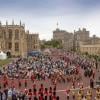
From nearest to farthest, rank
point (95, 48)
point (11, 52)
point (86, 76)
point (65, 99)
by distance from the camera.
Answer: point (65, 99) → point (86, 76) → point (11, 52) → point (95, 48)

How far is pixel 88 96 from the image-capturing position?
25.8 meters

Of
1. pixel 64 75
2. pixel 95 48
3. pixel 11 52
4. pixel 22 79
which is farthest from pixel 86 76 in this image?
pixel 95 48

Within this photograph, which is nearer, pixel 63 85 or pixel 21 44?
pixel 63 85

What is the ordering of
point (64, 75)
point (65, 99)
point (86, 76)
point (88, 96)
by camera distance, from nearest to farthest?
point (88, 96), point (65, 99), point (64, 75), point (86, 76)

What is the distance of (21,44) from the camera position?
9656 cm

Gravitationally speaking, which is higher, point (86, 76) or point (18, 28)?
point (18, 28)

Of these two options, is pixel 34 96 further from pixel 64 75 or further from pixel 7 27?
pixel 7 27

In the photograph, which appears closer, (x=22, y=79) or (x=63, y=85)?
(x=63, y=85)

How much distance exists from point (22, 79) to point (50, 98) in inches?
536

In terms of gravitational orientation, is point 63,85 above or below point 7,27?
below

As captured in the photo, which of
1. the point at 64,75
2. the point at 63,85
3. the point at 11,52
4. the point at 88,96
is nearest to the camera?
the point at 88,96

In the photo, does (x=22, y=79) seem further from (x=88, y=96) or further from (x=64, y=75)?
(x=88, y=96)

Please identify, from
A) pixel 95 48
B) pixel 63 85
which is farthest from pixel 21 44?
pixel 95 48

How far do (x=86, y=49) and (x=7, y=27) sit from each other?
87899mm
